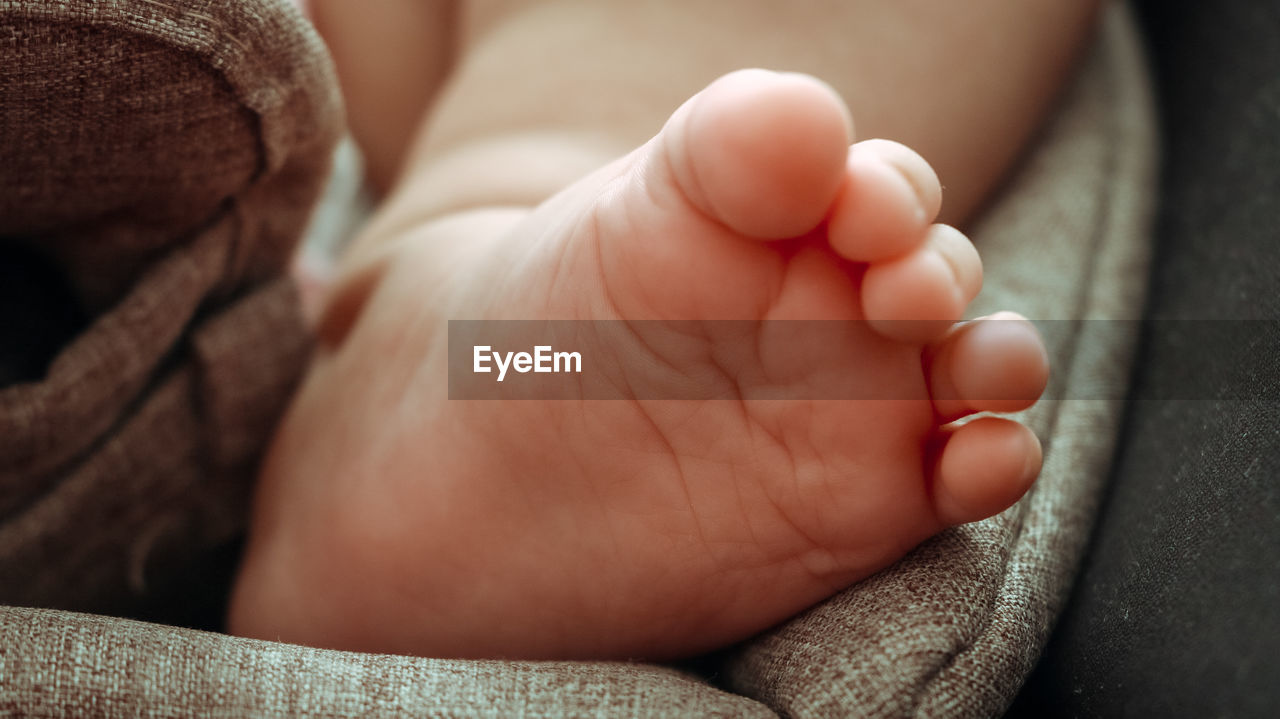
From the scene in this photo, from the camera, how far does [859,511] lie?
37cm

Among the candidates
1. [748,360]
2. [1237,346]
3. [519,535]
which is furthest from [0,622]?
[1237,346]

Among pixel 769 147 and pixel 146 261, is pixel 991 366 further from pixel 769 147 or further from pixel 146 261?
pixel 146 261

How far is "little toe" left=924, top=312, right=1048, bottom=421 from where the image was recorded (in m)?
0.33

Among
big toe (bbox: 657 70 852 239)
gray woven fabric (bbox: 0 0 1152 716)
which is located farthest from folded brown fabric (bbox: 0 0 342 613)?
big toe (bbox: 657 70 852 239)

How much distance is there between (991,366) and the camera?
0.33m

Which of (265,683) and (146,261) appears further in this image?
(146,261)

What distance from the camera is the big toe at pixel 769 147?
302mm

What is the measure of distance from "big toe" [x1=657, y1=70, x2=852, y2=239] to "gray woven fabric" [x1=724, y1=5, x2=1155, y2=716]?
166 mm

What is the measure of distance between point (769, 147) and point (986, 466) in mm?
139

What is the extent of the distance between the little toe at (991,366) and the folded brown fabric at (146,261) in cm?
34

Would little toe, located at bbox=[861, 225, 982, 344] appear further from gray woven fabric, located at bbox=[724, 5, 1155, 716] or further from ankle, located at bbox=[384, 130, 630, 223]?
ankle, located at bbox=[384, 130, 630, 223]

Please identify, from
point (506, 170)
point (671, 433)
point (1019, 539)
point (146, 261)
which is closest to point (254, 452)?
point (146, 261)

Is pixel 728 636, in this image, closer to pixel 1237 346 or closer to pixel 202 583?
pixel 1237 346

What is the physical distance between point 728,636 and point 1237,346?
28 cm
